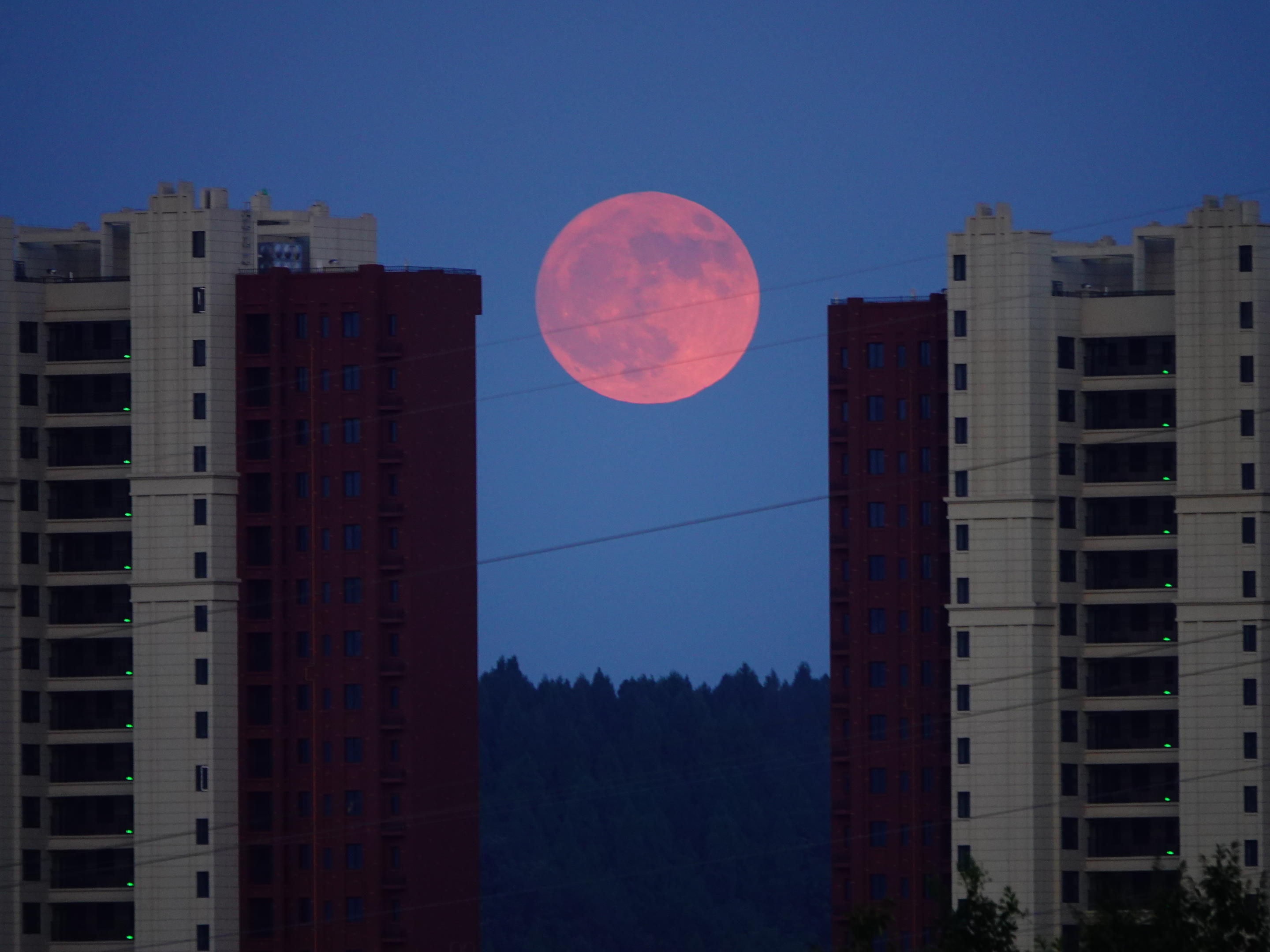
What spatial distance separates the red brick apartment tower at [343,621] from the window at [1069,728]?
26.4 meters

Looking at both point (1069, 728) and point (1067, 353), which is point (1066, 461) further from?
point (1069, 728)

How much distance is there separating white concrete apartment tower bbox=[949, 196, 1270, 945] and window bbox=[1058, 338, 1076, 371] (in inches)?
3.5

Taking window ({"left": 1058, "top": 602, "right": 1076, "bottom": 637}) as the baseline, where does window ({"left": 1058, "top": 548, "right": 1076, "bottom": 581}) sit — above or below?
above

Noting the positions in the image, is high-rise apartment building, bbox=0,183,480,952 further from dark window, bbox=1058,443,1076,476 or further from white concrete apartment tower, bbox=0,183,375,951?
dark window, bbox=1058,443,1076,476

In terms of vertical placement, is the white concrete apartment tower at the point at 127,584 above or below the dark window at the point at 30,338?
below

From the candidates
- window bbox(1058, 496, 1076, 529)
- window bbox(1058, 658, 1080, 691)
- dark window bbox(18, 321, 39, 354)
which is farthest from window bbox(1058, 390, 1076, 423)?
dark window bbox(18, 321, 39, 354)

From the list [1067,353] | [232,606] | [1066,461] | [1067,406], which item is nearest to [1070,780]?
[1066,461]

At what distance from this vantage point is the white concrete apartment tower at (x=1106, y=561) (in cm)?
10269

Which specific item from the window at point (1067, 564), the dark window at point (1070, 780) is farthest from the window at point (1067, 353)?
the dark window at point (1070, 780)

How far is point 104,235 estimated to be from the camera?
110250 millimetres

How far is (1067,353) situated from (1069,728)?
16.0 metres

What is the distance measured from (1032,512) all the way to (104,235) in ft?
141

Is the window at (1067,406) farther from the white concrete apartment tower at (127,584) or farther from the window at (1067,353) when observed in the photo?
the white concrete apartment tower at (127,584)

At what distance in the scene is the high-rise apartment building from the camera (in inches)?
4122
